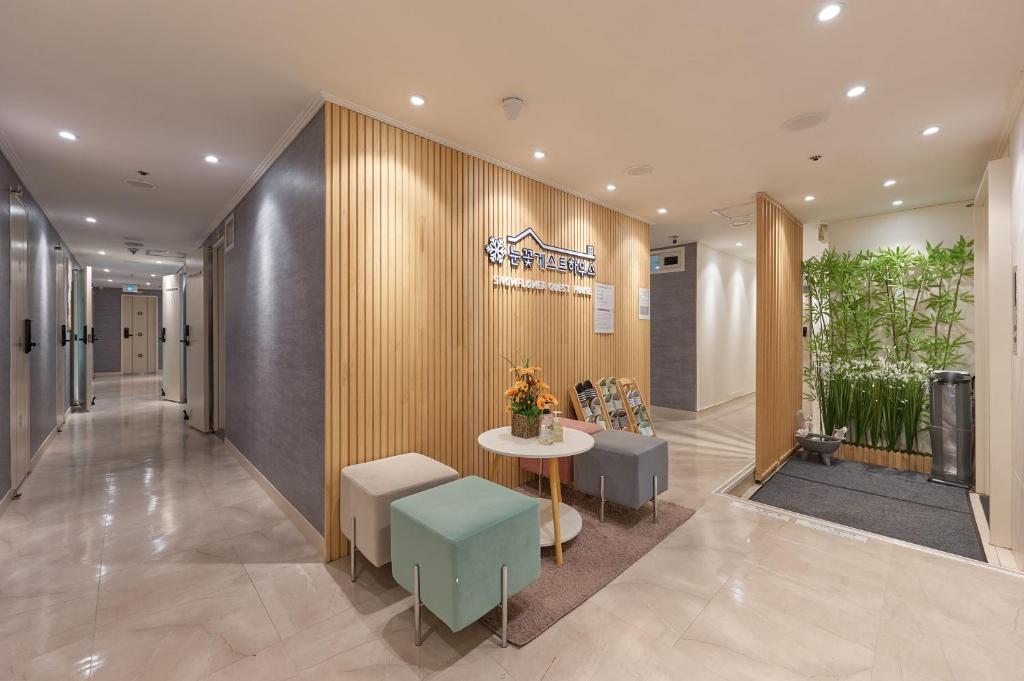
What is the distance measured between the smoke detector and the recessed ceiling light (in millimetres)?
1742

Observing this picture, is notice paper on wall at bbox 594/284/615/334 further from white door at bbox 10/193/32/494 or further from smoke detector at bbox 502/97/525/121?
white door at bbox 10/193/32/494

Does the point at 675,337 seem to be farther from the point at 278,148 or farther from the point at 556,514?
the point at 278,148

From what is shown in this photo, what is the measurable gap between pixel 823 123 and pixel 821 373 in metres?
3.99

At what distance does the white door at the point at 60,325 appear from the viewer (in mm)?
6379

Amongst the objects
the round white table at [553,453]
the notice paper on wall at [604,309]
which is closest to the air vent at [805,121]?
the notice paper on wall at [604,309]

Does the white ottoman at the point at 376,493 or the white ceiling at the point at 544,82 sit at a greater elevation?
the white ceiling at the point at 544,82

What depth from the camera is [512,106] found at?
3.05 meters

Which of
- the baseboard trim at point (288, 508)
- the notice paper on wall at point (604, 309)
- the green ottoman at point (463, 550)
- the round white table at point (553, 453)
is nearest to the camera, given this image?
the green ottoman at point (463, 550)

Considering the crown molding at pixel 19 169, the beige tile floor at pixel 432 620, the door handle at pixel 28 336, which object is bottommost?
the beige tile floor at pixel 432 620

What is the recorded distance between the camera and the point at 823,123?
3.39 m

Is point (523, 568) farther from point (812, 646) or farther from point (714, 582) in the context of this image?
point (812, 646)

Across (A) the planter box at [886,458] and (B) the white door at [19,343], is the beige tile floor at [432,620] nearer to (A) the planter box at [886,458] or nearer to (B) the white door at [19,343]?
(B) the white door at [19,343]

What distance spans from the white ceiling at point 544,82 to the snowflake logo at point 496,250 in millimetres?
796

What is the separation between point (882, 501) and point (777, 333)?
2.04 m
